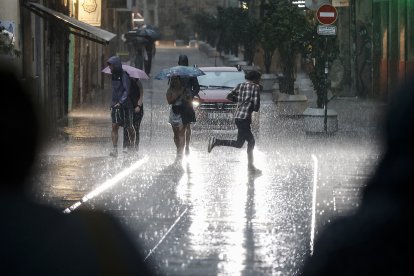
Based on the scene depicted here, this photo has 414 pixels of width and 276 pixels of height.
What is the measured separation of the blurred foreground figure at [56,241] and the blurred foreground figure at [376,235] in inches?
64.5

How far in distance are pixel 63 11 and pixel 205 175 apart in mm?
16967

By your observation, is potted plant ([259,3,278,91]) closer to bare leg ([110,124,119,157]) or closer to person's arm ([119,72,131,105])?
person's arm ([119,72,131,105])

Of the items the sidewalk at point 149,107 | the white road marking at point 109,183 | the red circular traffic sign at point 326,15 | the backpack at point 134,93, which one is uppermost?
the red circular traffic sign at point 326,15

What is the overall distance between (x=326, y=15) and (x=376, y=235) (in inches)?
693

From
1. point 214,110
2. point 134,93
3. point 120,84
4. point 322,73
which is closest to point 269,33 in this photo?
point 322,73

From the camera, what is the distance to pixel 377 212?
14938 millimetres

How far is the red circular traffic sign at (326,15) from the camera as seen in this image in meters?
30.1

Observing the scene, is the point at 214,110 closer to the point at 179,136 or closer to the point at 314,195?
the point at 179,136

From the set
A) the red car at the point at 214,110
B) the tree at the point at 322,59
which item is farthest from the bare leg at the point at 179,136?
the tree at the point at 322,59

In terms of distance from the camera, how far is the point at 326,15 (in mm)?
30250

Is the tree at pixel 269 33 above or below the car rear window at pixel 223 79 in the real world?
above

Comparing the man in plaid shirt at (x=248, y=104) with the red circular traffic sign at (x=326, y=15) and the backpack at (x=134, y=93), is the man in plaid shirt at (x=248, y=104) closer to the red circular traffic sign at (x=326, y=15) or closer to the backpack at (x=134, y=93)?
the backpack at (x=134, y=93)

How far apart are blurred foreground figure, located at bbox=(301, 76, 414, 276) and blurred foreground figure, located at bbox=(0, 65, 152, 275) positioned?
164 centimetres

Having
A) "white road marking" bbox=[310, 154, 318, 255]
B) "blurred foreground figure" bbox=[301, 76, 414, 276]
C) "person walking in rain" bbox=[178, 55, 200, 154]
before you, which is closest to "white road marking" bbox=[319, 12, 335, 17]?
"person walking in rain" bbox=[178, 55, 200, 154]
